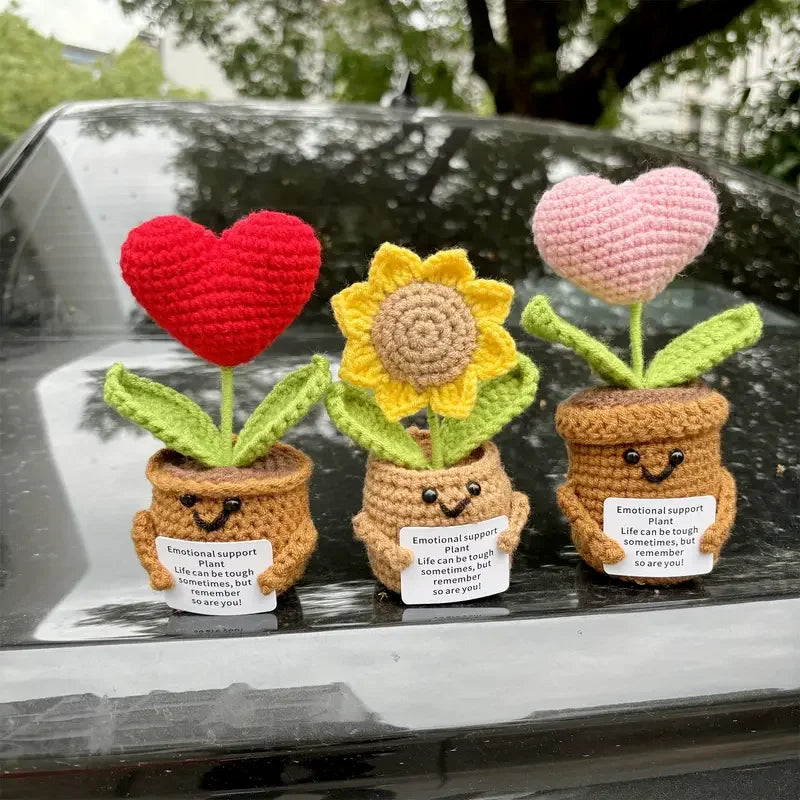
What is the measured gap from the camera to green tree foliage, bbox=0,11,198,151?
8.27ft

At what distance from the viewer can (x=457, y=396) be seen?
0.82m

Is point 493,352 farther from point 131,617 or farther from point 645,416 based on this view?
point 131,617

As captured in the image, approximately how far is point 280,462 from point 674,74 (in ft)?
20.2

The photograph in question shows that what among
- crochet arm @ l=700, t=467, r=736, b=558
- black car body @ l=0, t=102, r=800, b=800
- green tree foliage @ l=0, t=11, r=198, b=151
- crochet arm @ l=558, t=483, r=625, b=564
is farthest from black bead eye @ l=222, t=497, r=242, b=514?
green tree foliage @ l=0, t=11, r=198, b=151

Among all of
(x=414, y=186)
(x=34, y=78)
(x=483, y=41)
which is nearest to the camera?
(x=414, y=186)

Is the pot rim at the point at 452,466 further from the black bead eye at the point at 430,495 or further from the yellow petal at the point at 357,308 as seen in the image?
the yellow petal at the point at 357,308

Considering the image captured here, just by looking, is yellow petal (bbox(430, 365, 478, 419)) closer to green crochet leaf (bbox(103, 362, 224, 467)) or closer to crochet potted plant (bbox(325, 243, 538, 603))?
crochet potted plant (bbox(325, 243, 538, 603))

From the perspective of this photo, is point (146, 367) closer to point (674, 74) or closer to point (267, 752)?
point (267, 752)

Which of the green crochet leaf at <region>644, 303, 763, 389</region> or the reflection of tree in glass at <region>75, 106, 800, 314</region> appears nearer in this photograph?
the green crochet leaf at <region>644, 303, 763, 389</region>

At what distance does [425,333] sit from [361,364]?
70mm

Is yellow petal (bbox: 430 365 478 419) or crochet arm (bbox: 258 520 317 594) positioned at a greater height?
yellow petal (bbox: 430 365 478 419)

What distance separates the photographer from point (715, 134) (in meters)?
5.27

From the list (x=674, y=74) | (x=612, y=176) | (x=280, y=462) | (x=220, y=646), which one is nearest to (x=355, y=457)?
(x=280, y=462)

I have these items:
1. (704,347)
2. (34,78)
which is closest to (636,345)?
(704,347)
